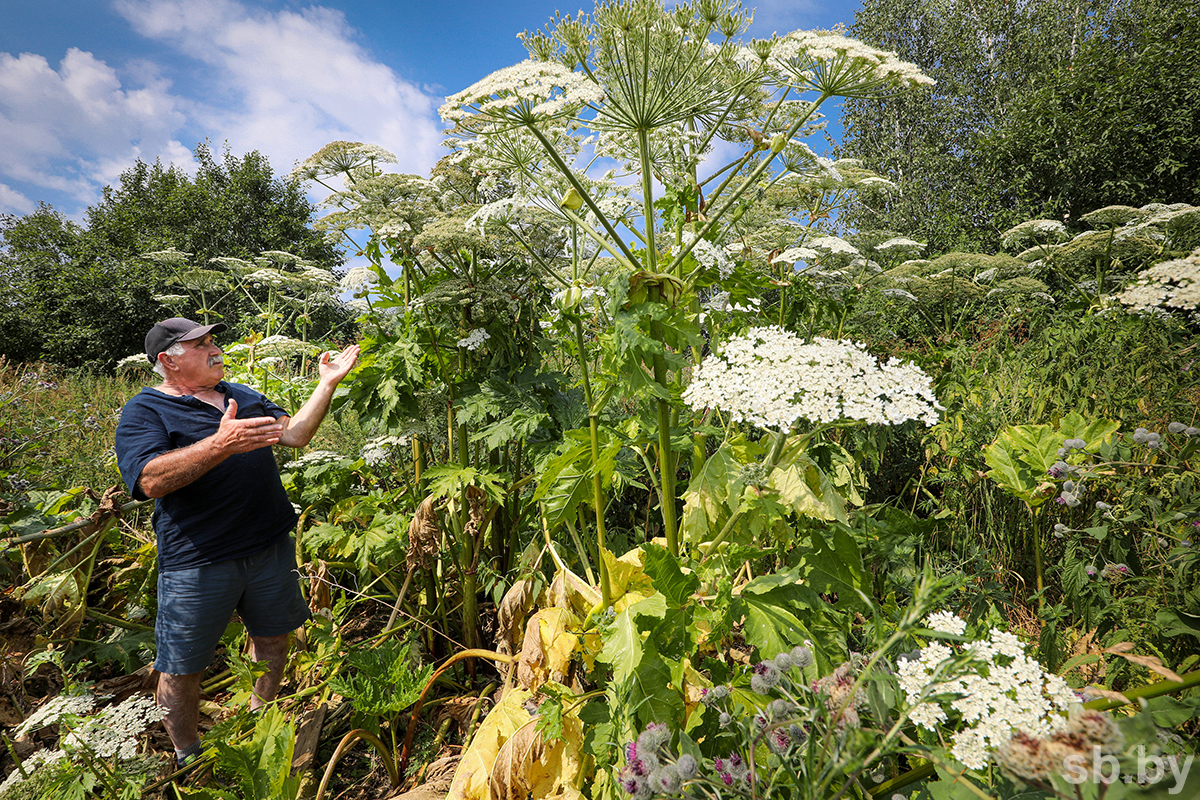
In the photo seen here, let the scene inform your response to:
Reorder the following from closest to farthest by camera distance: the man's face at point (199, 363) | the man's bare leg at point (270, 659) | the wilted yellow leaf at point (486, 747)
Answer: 1. the wilted yellow leaf at point (486, 747)
2. the man's face at point (199, 363)
3. the man's bare leg at point (270, 659)

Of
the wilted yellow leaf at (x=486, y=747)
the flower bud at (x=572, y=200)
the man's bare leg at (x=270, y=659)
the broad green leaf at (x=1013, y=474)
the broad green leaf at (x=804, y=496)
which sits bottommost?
the man's bare leg at (x=270, y=659)

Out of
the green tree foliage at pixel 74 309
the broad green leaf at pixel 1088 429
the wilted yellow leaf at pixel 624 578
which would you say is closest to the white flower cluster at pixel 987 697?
the wilted yellow leaf at pixel 624 578

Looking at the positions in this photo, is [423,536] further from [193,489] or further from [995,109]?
[995,109]

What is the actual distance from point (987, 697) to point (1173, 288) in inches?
49.7

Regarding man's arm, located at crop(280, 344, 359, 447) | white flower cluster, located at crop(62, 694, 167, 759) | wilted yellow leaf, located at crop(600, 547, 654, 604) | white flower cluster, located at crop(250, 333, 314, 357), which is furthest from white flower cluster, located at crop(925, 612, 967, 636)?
white flower cluster, located at crop(250, 333, 314, 357)

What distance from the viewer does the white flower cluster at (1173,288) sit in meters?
1.17

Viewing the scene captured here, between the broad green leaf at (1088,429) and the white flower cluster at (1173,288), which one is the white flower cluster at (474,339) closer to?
the white flower cluster at (1173,288)

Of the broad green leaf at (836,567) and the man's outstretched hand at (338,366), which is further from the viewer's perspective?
the man's outstretched hand at (338,366)

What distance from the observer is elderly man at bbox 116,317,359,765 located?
2.59 metres

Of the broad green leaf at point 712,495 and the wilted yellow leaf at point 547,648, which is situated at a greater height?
the broad green leaf at point 712,495

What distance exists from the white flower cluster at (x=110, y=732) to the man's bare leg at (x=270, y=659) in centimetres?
110

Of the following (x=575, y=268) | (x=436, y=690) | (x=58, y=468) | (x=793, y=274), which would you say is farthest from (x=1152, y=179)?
(x=58, y=468)

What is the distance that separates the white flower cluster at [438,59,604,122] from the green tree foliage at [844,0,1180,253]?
1367 cm

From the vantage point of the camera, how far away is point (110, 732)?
1.92m
